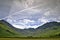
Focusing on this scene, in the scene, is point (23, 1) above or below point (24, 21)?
above

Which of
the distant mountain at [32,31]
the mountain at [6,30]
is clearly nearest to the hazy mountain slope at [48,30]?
the distant mountain at [32,31]

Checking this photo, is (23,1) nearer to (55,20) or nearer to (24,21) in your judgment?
(24,21)

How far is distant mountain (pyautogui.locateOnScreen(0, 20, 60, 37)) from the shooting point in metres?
2.00

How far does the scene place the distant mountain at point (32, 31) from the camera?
200 cm

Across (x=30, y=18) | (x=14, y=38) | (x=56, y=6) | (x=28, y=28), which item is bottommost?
(x=14, y=38)

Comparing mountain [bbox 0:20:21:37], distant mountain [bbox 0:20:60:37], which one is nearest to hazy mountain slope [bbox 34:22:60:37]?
distant mountain [bbox 0:20:60:37]

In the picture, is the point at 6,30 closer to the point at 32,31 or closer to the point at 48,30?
the point at 32,31

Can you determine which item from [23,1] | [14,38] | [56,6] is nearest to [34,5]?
Answer: [23,1]

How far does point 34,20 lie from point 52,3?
344 mm

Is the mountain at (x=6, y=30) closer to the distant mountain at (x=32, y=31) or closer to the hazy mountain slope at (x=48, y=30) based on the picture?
the distant mountain at (x=32, y=31)

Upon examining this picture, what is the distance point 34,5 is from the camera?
80.9 inches

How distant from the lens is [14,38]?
2.00m

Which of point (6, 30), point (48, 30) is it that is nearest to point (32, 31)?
point (48, 30)

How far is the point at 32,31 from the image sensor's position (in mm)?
2014
